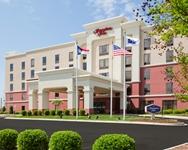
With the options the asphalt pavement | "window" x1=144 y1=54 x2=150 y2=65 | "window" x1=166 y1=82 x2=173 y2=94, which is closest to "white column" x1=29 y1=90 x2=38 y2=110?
"window" x1=144 y1=54 x2=150 y2=65

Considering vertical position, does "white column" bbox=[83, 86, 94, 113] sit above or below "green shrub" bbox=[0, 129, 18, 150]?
above

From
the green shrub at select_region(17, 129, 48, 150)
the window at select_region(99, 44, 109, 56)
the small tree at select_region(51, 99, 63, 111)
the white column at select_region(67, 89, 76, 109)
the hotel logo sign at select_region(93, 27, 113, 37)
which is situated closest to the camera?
the green shrub at select_region(17, 129, 48, 150)

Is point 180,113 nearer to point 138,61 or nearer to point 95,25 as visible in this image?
point 138,61

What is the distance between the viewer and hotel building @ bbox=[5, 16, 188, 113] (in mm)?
60350

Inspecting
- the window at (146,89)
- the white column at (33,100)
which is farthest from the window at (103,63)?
the white column at (33,100)

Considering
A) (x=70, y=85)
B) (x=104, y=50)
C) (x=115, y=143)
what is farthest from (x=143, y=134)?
(x=104, y=50)

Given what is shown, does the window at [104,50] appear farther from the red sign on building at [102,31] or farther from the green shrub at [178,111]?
the green shrub at [178,111]

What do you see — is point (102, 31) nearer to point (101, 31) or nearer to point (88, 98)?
point (101, 31)

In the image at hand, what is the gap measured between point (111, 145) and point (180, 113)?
52503 millimetres

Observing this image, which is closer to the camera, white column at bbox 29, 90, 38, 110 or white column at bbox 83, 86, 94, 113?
white column at bbox 83, 86, 94, 113

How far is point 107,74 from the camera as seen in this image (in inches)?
2931

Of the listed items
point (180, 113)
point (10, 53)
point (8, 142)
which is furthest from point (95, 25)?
point (8, 142)

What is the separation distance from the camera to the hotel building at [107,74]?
6035cm

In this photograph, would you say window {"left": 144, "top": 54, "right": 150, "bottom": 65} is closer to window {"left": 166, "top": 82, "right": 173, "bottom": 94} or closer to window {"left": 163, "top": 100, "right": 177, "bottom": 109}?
window {"left": 166, "top": 82, "right": 173, "bottom": 94}
